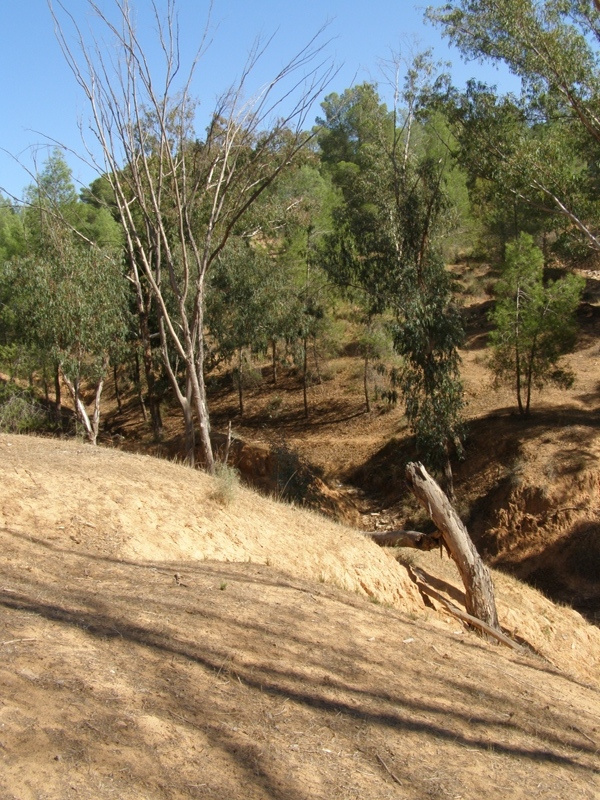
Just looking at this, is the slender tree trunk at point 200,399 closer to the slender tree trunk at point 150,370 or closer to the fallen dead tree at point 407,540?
the fallen dead tree at point 407,540

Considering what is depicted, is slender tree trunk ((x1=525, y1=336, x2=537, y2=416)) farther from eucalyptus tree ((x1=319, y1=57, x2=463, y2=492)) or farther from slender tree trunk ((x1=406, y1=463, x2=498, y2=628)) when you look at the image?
Answer: slender tree trunk ((x1=406, y1=463, x2=498, y2=628))

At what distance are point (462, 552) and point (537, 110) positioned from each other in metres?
12.9

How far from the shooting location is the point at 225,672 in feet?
20.2

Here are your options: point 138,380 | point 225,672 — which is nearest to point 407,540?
point 225,672

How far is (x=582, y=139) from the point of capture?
20109 millimetres

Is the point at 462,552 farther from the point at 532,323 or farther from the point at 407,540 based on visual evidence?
the point at 532,323

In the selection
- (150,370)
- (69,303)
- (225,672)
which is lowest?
(225,672)

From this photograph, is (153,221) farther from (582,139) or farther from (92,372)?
(582,139)

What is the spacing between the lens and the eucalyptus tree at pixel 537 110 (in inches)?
730

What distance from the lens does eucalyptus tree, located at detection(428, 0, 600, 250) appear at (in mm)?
18547

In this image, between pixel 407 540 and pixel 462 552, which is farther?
pixel 407 540

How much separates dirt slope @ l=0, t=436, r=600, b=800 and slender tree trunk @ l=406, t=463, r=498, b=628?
629 mm

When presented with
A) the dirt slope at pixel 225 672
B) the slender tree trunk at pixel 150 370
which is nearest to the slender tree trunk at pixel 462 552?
the dirt slope at pixel 225 672

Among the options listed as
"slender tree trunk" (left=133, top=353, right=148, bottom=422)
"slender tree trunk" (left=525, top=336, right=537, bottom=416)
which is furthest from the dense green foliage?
"slender tree trunk" (left=133, top=353, right=148, bottom=422)
